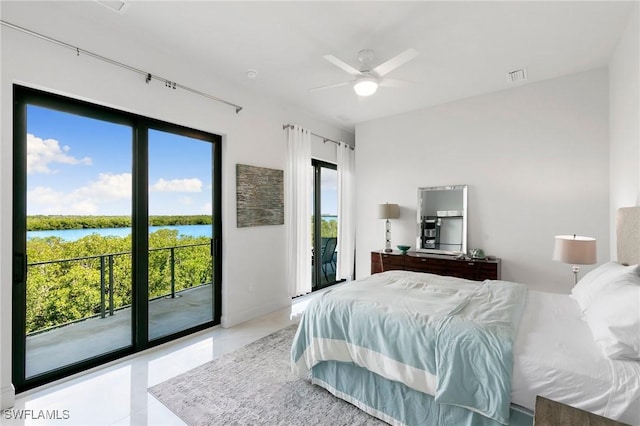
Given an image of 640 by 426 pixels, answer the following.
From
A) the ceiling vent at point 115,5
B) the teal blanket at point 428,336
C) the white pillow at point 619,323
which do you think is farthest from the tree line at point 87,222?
the white pillow at point 619,323

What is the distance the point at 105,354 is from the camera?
2695mm

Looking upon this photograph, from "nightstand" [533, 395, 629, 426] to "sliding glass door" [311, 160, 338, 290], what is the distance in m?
4.17

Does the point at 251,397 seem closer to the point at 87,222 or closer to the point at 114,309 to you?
the point at 114,309

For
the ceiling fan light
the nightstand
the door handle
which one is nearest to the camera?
the nightstand

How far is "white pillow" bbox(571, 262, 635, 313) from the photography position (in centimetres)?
192

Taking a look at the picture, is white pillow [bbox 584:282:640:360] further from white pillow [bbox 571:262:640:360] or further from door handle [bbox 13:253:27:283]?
door handle [bbox 13:253:27:283]

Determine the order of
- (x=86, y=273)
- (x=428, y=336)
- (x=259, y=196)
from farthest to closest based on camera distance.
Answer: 1. (x=259, y=196)
2. (x=86, y=273)
3. (x=428, y=336)

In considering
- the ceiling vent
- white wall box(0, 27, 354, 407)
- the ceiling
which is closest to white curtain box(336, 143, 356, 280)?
white wall box(0, 27, 354, 407)

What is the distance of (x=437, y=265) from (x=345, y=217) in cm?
199

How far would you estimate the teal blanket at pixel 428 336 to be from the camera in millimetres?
1567

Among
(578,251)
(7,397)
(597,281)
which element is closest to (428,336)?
(597,281)

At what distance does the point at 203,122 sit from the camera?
3.39m

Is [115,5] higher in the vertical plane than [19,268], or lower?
higher

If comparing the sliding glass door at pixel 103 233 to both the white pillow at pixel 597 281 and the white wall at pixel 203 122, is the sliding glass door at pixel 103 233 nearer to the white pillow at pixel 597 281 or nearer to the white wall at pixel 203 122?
the white wall at pixel 203 122
